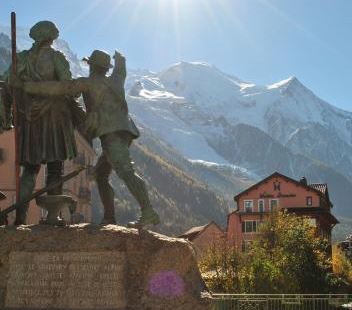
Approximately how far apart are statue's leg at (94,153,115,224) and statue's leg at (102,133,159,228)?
37 cm

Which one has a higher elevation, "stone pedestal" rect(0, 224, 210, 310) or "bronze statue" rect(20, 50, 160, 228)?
"bronze statue" rect(20, 50, 160, 228)

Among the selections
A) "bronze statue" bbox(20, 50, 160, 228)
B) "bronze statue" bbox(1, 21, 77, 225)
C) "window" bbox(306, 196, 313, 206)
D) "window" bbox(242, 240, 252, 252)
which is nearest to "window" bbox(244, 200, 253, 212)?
"window" bbox(242, 240, 252, 252)

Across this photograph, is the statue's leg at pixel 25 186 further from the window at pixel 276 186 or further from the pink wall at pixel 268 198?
the window at pixel 276 186

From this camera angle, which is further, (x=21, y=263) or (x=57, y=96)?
(x=57, y=96)

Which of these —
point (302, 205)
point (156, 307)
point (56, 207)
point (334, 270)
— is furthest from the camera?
point (302, 205)

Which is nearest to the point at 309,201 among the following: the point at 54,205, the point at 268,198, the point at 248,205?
the point at 268,198

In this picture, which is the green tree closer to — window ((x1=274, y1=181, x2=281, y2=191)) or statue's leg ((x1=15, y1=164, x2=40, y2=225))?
window ((x1=274, y1=181, x2=281, y2=191))

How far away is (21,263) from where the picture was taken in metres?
9.69

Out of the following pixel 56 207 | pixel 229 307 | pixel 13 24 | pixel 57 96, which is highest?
pixel 13 24

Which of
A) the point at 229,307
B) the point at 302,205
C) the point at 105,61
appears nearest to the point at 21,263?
the point at 105,61

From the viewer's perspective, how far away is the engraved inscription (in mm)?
9438

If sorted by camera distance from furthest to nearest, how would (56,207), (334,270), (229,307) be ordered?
1. (334,270)
2. (229,307)
3. (56,207)

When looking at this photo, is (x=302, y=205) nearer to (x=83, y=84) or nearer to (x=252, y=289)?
(x=252, y=289)

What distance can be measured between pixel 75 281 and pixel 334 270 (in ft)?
189
